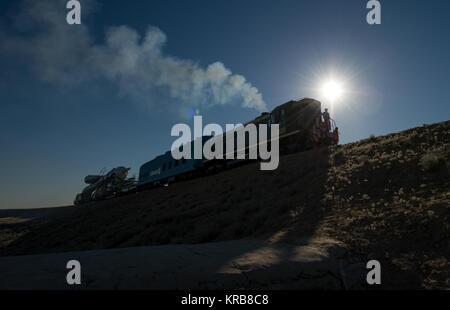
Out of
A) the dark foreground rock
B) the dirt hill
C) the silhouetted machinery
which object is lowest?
the dark foreground rock

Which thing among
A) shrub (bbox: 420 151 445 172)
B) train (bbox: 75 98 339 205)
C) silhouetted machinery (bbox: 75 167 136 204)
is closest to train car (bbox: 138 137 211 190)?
train (bbox: 75 98 339 205)

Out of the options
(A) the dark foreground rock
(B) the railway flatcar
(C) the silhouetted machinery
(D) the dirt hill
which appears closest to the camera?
(A) the dark foreground rock

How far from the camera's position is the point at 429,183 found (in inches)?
290

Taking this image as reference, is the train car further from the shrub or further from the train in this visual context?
the shrub

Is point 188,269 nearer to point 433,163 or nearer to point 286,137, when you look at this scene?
point 433,163

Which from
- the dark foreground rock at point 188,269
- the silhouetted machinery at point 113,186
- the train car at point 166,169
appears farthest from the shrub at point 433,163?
the silhouetted machinery at point 113,186

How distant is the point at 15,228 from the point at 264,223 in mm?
22729

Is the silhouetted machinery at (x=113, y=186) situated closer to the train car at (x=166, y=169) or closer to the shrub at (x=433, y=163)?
the train car at (x=166, y=169)

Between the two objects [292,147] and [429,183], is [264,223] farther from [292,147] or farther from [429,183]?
[292,147]

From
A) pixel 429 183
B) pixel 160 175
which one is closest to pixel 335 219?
pixel 429 183

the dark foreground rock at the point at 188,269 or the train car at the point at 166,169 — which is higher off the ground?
the train car at the point at 166,169

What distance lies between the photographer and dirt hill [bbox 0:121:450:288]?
5.03 metres

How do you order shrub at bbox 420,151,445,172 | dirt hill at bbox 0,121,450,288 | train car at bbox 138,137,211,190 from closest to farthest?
dirt hill at bbox 0,121,450,288
shrub at bbox 420,151,445,172
train car at bbox 138,137,211,190

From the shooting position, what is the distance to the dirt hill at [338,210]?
16.5 ft
